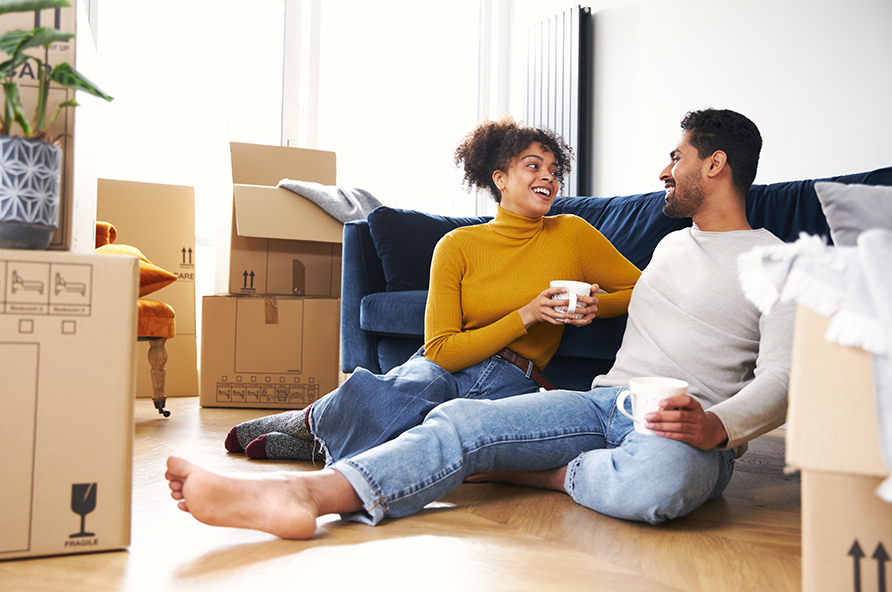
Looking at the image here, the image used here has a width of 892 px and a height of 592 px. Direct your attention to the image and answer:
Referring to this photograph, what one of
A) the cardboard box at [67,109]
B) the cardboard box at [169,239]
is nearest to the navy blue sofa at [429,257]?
the cardboard box at [169,239]

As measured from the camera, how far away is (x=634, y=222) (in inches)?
80.2

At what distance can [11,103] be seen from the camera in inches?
35.4

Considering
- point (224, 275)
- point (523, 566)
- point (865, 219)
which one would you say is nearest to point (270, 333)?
point (224, 275)

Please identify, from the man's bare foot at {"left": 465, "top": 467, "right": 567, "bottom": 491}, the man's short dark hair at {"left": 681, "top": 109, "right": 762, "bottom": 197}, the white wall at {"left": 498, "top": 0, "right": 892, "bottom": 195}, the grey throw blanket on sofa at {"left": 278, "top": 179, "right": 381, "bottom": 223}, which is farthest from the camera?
the grey throw blanket on sofa at {"left": 278, "top": 179, "right": 381, "bottom": 223}

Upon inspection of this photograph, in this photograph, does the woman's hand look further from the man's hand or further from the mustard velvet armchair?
the mustard velvet armchair

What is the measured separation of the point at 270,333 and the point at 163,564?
161cm

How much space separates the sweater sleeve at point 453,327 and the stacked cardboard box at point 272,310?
112cm

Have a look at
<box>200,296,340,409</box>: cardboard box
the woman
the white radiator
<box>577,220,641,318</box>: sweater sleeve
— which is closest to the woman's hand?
the woman

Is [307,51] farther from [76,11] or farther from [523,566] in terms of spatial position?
[523,566]

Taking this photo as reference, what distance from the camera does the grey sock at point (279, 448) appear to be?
1.61 meters

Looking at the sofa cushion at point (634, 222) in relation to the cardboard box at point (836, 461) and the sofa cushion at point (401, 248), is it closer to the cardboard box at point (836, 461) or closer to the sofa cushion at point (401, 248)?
the sofa cushion at point (401, 248)

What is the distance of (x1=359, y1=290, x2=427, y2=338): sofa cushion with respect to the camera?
6.38 ft

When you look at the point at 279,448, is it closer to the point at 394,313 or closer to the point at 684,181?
the point at 394,313

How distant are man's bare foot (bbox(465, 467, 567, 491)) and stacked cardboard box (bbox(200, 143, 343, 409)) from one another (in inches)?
49.1
